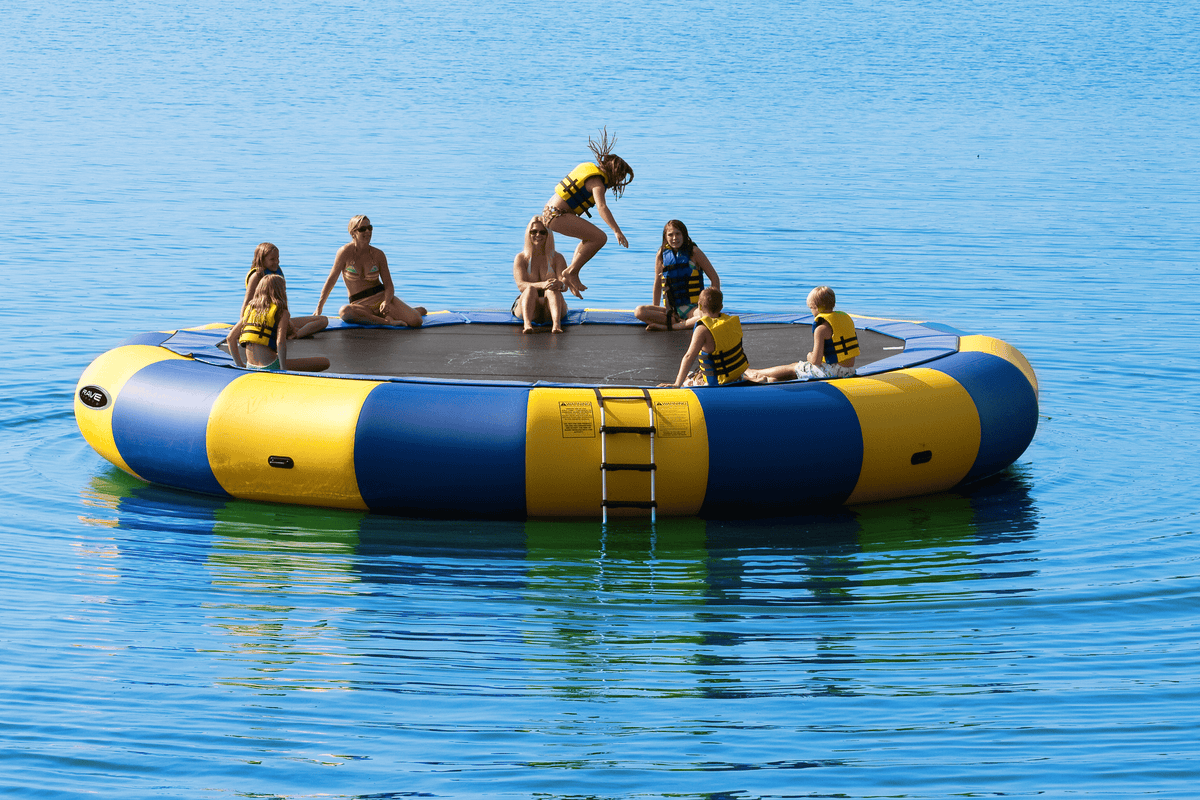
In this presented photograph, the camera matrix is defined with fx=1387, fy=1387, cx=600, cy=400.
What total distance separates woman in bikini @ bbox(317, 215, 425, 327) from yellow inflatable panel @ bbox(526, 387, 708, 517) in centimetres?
291

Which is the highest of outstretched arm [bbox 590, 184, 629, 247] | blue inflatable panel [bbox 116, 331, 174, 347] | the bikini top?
outstretched arm [bbox 590, 184, 629, 247]

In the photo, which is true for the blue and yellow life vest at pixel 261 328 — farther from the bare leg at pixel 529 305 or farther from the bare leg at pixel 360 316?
the bare leg at pixel 529 305

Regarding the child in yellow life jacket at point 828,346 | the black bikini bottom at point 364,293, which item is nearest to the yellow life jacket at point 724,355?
the child in yellow life jacket at point 828,346

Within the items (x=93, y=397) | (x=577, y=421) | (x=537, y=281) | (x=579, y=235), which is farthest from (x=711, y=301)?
(x=93, y=397)

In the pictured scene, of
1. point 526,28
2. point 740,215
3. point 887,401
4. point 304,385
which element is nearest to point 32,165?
point 740,215

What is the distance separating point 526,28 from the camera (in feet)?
209

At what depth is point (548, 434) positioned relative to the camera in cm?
697

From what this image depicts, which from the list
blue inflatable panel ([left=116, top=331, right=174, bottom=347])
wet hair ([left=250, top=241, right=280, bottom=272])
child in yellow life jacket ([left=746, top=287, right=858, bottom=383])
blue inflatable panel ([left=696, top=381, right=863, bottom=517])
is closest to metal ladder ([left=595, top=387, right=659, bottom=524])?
blue inflatable panel ([left=696, top=381, right=863, bottom=517])

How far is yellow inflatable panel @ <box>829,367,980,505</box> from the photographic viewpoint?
24.0 ft

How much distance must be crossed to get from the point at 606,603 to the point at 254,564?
1.77m

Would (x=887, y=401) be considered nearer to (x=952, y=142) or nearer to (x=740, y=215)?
(x=740, y=215)

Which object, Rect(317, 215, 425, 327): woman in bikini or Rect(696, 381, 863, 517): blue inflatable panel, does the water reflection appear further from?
Rect(317, 215, 425, 327): woman in bikini

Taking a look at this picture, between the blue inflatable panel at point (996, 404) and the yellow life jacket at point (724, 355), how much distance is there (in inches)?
46.7

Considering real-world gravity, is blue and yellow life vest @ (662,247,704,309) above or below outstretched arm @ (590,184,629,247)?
below
